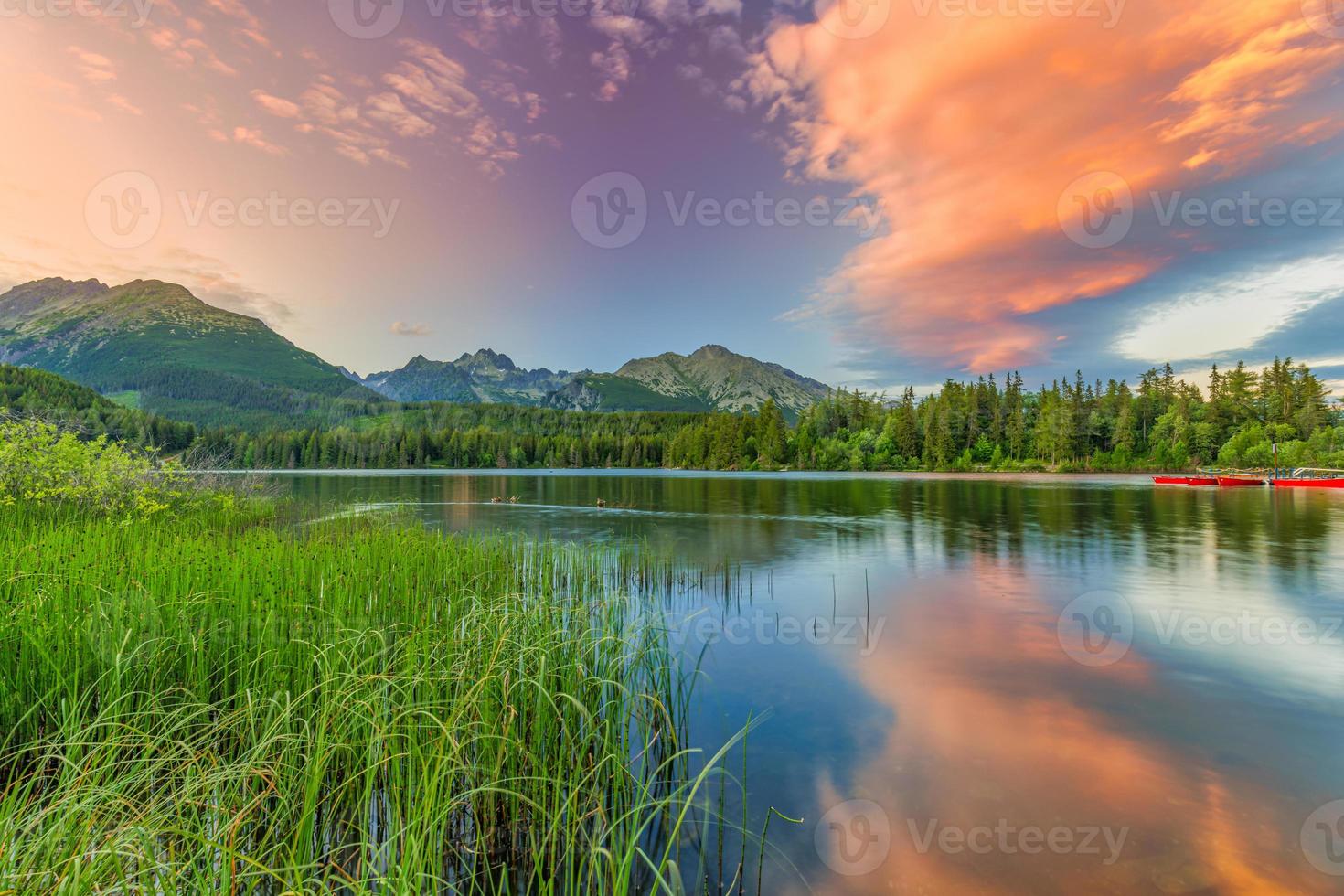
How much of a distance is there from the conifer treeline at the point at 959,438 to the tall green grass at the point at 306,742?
288ft

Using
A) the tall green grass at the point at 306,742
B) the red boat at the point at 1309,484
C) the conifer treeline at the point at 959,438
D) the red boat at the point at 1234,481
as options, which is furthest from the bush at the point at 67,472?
the red boat at the point at 1309,484

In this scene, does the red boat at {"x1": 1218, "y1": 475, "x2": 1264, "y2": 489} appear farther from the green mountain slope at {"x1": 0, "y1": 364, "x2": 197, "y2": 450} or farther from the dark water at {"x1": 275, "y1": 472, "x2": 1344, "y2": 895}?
the green mountain slope at {"x1": 0, "y1": 364, "x2": 197, "y2": 450}

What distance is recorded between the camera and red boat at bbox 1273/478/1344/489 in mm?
59156

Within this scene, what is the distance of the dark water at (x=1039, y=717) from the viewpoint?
5484 mm

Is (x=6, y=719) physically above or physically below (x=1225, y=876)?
above

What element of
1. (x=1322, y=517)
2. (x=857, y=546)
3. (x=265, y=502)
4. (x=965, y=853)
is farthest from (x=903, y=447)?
(x=965, y=853)

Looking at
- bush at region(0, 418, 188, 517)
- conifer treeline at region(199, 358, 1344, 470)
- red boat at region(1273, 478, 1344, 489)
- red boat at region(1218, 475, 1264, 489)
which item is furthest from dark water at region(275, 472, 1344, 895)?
conifer treeline at region(199, 358, 1344, 470)

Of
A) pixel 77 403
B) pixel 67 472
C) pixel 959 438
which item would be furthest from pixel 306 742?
pixel 959 438

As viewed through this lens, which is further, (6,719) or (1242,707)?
(1242,707)

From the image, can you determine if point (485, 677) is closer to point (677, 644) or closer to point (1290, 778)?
point (677, 644)

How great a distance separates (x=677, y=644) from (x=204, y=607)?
7.43 m

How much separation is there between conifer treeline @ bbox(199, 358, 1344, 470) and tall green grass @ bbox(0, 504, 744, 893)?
87.7 m

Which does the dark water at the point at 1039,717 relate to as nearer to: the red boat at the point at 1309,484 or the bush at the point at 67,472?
the bush at the point at 67,472

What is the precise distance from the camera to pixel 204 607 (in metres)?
6.77
